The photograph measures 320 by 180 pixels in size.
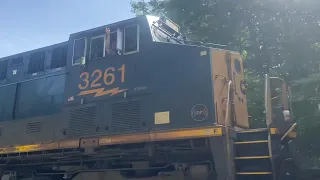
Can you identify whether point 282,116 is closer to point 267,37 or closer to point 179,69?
point 179,69

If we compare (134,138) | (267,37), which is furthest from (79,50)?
(267,37)

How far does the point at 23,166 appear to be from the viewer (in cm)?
874

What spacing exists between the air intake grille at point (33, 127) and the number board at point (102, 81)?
4.49ft

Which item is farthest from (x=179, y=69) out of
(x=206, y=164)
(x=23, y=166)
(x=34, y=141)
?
(x=23, y=166)

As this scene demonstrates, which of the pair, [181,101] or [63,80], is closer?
[181,101]

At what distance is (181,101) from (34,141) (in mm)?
3746

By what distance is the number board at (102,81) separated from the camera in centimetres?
715

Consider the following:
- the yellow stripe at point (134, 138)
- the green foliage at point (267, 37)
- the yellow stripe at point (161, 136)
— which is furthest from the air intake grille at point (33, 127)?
the green foliage at point (267, 37)

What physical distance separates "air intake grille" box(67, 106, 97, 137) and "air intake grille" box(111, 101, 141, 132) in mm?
531

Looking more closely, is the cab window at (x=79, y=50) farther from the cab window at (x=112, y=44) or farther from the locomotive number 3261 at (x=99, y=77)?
the cab window at (x=112, y=44)

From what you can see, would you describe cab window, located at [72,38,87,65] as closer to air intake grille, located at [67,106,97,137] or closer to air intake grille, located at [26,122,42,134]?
air intake grille, located at [67,106,97,137]

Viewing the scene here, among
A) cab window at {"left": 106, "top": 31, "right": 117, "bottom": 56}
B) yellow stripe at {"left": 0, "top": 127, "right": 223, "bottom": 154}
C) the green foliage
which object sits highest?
the green foliage

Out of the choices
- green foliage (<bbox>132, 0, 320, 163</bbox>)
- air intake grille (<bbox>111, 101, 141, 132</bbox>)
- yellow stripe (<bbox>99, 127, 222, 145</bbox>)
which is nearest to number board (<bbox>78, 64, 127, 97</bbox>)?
air intake grille (<bbox>111, 101, 141, 132</bbox>)

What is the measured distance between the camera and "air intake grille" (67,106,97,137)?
7.28 metres
